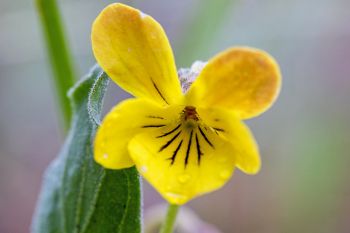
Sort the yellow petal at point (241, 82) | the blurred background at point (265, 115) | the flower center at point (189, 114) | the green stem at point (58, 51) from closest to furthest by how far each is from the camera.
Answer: the yellow petal at point (241, 82), the flower center at point (189, 114), the green stem at point (58, 51), the blurred background at point (265, 115)

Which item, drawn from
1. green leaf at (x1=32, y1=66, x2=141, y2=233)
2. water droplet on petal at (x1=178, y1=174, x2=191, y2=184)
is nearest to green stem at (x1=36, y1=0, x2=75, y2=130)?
green leaf at (x1=32, y1=66, x2=141, y2=233)

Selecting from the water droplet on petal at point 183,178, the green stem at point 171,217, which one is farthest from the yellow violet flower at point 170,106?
the green stem at point 171,217

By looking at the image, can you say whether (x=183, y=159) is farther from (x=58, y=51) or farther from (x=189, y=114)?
(x=58, y=51)

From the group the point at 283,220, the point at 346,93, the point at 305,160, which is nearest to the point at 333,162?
the point at 305,160

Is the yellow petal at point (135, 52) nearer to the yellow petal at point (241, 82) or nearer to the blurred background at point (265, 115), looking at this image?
the yellow petal at point (241, 82)

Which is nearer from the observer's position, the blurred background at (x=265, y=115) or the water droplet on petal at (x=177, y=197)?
the water droplet on petal at (x=177, y=197)
